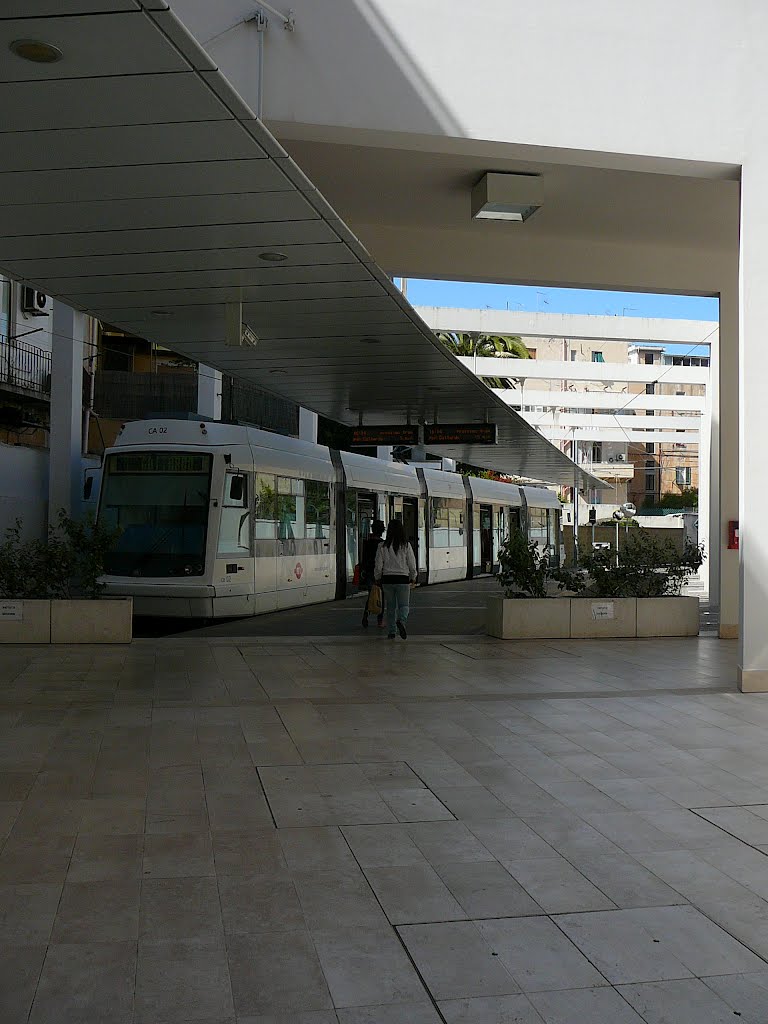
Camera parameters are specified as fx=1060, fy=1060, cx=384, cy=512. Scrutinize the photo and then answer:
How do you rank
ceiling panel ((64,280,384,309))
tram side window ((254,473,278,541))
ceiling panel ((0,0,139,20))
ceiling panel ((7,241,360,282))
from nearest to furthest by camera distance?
Result: ceiling panel ((0,0,139,20))
ceiling panel ((7,241,360,282))
ceiling panel ((64,280,384,309))
tram side window ((254,473,278,541))

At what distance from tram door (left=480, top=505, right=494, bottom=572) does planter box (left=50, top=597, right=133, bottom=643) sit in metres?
21.5

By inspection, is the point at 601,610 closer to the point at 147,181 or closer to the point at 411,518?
Result: the point at 147,181

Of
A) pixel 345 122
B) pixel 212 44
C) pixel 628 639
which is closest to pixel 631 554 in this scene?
pixel 628 639

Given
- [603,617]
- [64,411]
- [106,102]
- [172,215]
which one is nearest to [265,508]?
[64,411]

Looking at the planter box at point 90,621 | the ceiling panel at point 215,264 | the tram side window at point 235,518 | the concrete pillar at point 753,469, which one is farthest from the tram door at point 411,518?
the concrete pillar at point 753,469

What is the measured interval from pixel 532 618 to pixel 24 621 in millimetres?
6808

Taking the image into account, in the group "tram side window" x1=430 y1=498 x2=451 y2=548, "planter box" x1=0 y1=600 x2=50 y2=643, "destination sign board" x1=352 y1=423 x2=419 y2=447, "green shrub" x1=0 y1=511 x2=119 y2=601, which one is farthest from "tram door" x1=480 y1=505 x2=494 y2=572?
"planter box" x1=0 y1=600 x2=50 y2=643

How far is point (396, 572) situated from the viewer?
14.8m

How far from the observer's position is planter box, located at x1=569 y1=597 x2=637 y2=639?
1507cm

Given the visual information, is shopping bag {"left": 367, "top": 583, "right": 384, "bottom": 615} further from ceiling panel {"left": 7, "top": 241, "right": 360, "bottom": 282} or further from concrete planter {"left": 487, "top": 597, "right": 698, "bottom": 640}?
ceiling panel {"left": 7, "top": 241, "right": 360, "bottom": 282}

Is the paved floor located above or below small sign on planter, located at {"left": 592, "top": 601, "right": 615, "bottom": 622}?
below

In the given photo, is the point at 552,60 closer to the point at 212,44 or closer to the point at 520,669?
the point at 212,44

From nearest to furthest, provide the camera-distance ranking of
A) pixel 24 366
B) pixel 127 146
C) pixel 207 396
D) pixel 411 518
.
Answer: pixel 127 146 → pixel 411 518 → pixel 207 396 → pixel 24 366

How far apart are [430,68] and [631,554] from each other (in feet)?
25.6
